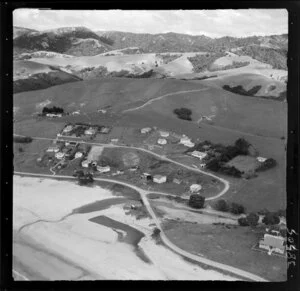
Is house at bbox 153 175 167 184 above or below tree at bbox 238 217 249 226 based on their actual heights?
above

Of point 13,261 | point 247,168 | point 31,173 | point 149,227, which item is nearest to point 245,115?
point 247,168

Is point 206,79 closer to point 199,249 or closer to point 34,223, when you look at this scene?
point 199,249

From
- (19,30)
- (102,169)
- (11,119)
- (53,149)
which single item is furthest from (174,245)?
(19,30)

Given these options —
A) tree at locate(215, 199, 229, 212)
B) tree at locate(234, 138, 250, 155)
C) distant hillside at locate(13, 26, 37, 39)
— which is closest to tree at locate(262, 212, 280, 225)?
tree at locate(215, 199, 229, 212)

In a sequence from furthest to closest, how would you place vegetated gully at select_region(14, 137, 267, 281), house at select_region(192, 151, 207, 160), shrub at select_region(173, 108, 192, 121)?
1. shrub at select_region(173, 108, 192, 121)
2. house at select_region(192, 151, 207, 160)
3. vegetated gully at select_region(14, 137, 267, 281)

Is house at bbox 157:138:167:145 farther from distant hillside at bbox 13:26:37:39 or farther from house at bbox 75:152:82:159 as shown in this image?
distant hillside at bbox 13:26:37:39

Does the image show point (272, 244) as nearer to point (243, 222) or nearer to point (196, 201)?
point (243, 222)
